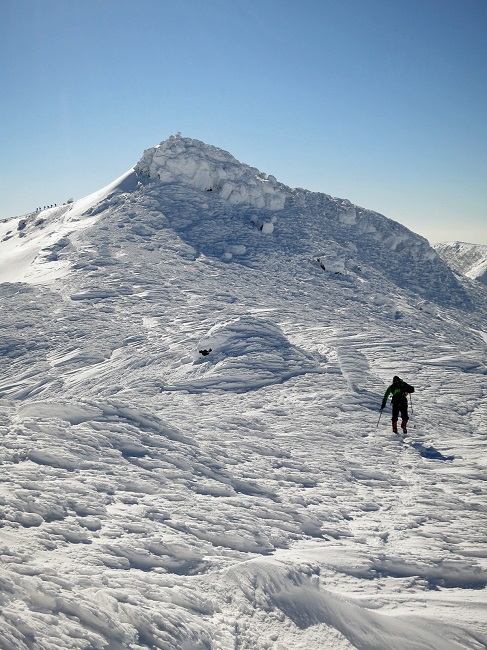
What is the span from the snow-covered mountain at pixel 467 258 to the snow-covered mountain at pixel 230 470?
7728 centimetres

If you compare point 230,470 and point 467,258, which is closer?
point 230,470

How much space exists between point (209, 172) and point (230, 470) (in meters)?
30.5

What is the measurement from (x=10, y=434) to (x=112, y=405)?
2.18 metres

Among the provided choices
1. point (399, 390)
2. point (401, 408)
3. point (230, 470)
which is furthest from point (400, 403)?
point (230, 470)

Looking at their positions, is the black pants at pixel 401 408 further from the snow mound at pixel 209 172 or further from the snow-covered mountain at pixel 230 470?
the snow mound at pixel 209 172

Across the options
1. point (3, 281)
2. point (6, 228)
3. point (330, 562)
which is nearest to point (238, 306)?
point (3, 281)

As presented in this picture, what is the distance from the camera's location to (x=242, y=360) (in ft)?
47.9

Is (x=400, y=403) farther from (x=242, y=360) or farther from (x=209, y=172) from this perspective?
(x=209, y=172)

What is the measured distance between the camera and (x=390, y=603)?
505cm

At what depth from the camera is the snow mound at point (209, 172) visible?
112 ft

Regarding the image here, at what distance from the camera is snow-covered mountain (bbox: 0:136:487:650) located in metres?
4.57

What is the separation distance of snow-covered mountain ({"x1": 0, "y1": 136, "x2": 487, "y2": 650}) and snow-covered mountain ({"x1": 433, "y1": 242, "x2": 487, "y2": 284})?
254ft

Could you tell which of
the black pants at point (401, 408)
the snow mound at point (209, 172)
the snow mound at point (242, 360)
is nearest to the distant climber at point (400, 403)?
the black pants at point (401, 408)

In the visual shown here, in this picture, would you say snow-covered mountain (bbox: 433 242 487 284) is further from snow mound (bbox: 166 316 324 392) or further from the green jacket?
the green jacket
